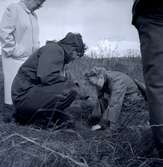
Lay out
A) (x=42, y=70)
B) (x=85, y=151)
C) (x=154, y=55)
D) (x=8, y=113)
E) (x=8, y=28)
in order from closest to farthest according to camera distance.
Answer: (x=154, y=55) → (x=85, y=151) → (x=42, y=70) → (x=8, y=28) → (x=8, y=113)

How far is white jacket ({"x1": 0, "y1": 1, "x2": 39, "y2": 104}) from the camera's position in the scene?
603 cm

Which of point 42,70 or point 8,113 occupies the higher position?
point 42,70

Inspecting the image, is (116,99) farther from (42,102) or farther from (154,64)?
(154,64)

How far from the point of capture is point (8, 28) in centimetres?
602

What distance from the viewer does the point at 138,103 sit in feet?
17.5

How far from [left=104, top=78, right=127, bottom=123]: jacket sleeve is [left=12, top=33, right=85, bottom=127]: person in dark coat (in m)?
0.43

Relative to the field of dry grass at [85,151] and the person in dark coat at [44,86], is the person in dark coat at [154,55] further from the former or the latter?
the person in dark coat at [44,86]

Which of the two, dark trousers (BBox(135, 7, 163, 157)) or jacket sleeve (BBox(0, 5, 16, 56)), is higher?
dark trousers (BBox(135, 7, 163, 157))

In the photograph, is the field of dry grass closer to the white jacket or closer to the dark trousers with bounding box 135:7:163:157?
the dark trousers with bounding box 135:7:163:157

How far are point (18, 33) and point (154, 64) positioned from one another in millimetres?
3403

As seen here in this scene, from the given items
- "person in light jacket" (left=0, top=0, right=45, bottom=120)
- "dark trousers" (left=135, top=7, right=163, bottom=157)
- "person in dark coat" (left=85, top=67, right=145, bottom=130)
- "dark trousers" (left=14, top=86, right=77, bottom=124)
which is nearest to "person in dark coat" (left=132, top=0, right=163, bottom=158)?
"dark trousers" (left=135, top=7, right=163, bottom=157)

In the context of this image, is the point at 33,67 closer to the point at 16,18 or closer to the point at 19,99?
the point at 19,99

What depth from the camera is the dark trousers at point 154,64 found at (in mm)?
2920

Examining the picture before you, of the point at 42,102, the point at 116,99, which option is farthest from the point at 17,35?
the point at 116,99
